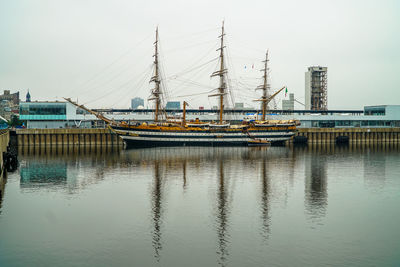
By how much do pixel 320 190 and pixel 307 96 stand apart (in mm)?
125250

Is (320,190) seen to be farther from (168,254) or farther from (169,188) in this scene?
(168,254)

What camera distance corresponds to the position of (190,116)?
386 ft

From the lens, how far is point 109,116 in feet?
374

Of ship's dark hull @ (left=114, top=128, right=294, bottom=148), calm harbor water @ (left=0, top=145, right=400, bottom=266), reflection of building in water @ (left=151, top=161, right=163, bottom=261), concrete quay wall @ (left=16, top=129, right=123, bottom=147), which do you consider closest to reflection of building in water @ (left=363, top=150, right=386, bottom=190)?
calm harbor water @ (left=0, top=145, right=400, bottom=266)

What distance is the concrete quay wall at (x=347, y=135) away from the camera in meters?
107

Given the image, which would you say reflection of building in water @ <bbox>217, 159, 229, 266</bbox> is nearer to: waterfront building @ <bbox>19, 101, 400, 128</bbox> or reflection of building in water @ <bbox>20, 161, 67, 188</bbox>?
reflection of building in water @ <bbox>20, 161, 67, 188</bbox>

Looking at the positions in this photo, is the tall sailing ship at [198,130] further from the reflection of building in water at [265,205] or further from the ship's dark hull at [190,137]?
the reflection of building in water at [265,205]

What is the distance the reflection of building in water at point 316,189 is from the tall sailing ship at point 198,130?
40493 millimetres

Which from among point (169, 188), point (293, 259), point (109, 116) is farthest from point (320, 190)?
point (109, 116)

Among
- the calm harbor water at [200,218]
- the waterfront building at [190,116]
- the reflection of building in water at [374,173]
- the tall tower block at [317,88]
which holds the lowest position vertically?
the calm harbor water at [200,218]

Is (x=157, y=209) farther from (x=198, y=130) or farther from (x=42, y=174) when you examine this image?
(x=198, y=130)

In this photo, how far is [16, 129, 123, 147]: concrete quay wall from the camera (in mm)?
93250

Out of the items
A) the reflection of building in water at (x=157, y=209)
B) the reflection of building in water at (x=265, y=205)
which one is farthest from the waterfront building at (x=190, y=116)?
the reflection of building in water at (x=157, y=209)

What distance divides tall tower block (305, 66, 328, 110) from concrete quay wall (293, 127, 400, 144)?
4230 centimetres
